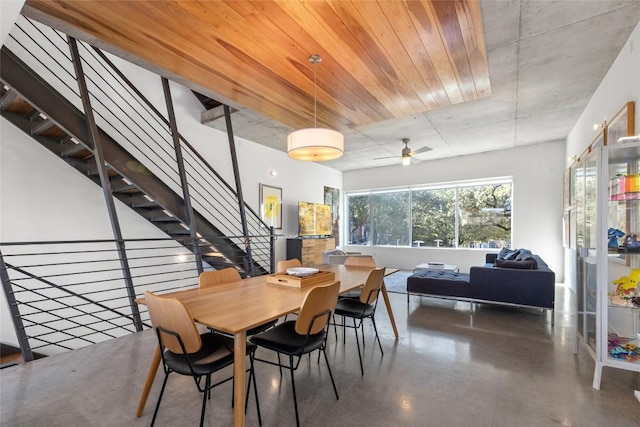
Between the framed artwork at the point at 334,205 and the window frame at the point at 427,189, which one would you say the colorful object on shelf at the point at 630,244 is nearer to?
the window frame at the point at 427,189

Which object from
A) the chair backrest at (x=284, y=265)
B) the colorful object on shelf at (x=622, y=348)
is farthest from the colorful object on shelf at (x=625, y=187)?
the chair backrest at (x=284, y=265)

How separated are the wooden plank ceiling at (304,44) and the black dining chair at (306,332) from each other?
205cm

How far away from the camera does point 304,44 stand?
2572mm

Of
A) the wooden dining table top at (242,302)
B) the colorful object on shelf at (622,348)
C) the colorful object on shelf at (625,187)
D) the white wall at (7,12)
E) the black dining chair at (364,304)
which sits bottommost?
the colorful object on shelf at (622,348)

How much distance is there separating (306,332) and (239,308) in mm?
447

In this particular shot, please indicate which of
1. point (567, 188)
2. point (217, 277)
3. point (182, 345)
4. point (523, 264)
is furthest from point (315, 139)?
point (567, 188)

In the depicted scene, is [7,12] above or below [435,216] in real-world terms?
above

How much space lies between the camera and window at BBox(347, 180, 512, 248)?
7.01m

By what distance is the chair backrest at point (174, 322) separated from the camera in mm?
1520

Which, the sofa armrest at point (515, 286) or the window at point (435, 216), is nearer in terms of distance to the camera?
the sofa armrest at point (515, 286)

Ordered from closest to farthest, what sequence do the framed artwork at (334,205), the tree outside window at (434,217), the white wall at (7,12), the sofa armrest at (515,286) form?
the white wall at (7,12) < the sofa armrest at (515,286) < the tree outside window at (434,217) < the framed artwork at (334,205)

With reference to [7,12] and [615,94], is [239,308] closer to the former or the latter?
[7,12]

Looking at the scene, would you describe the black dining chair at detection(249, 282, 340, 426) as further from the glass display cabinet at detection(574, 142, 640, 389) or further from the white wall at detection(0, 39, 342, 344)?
the white wall at detection(0, 39, 342, 344)

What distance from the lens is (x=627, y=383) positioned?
2270 millimetres
